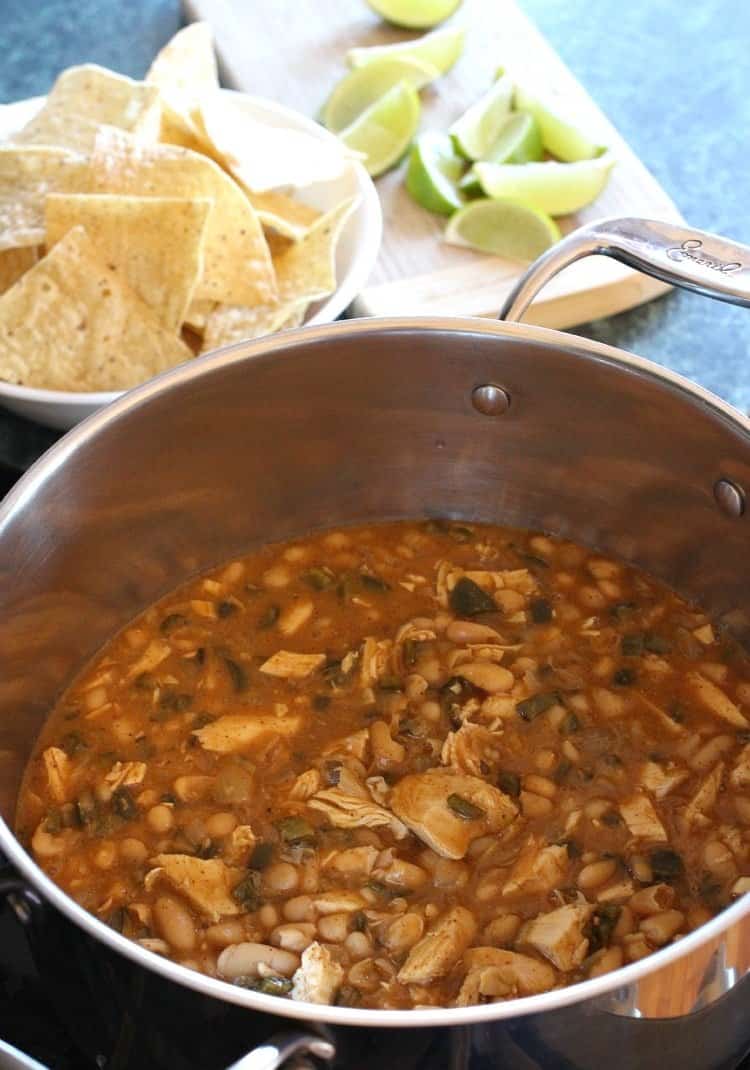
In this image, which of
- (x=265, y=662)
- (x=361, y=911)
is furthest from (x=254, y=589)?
(x=361, y=911)

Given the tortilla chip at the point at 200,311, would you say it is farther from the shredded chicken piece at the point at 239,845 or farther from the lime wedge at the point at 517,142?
→ the shredded chicken piece at the point at 239,845

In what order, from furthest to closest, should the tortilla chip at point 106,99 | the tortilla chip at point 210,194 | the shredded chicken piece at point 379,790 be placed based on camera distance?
the tortilla chip at point 106,99 → the tortilla chip at point 210,194 → the shredded chicken piece at point 379,790

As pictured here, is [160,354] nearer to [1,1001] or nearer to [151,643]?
[151,643]

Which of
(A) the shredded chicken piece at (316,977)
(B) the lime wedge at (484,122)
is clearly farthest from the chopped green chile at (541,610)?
(B) the lime wedge at (484,122)

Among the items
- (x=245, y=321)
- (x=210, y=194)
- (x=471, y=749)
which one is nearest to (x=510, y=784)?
(x=471, y=749)

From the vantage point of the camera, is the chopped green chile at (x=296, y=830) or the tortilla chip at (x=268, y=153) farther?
the tortilla chip at (x=268, y=153)

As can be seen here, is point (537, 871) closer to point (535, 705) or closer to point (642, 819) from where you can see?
point (642, 819)
